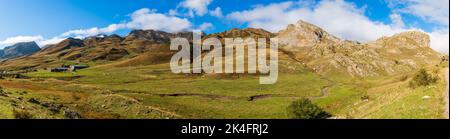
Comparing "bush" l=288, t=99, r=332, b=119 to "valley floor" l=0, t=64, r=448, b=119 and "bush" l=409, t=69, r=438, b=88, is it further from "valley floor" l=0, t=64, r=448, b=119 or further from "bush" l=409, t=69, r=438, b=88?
"bush" l=409, t=69, r=438, b=88

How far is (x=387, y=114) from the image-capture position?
39.2 m

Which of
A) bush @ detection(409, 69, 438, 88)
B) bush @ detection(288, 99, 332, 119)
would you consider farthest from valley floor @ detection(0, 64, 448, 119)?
bush @ detection(288, 99, 332, 119)

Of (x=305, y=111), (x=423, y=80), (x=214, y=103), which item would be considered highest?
(x=423, y=80)

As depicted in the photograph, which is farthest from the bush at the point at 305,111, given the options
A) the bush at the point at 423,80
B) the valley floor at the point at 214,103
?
the bush at the point at 423,80

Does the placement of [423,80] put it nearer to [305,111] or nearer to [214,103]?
[305,111]

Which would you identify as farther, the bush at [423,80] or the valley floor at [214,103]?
the bush at [423,80]

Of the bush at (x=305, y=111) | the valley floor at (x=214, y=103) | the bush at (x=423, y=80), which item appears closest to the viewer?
the valley floor at (x=214, y=103)

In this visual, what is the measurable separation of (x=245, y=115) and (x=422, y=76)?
1922 inches

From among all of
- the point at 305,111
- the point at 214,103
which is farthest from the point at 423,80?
the point at 214,103

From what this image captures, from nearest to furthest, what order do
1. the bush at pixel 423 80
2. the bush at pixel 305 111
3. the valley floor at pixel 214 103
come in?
the valley floor at pixel 214 103, the bush at pixel 423 80, the bush at pixel 305 111

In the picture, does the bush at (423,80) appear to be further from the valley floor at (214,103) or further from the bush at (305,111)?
the bush at (305,111)

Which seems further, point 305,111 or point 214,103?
point 214,103
